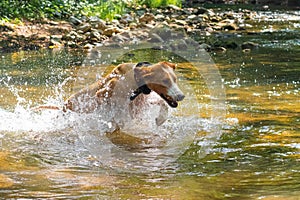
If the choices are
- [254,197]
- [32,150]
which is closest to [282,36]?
[32,150]

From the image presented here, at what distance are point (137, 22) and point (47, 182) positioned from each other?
46.7ft

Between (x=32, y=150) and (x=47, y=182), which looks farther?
(x=32, y=150)

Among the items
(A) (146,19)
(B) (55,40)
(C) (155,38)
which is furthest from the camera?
(A) (146,19)

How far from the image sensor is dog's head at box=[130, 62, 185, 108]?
5.78 meters

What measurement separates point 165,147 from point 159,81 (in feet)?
2.31

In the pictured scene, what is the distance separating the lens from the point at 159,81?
18.9 feet

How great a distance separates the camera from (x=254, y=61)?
453 inches

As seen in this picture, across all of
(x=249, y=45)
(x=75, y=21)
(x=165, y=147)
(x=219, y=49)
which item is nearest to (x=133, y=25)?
(x=75, y=21)

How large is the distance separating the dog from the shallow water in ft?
0.59

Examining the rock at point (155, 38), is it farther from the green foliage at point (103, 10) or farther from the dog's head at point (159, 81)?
the dog's head at point (159, 81)

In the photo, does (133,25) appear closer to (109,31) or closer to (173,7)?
(109,31)

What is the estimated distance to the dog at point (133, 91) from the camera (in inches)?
229

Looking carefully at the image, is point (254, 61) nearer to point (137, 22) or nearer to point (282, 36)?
point (282, 36)

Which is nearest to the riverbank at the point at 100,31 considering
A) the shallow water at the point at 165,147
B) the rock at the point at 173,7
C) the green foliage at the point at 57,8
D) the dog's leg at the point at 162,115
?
the green foliage at the point at 57,8
